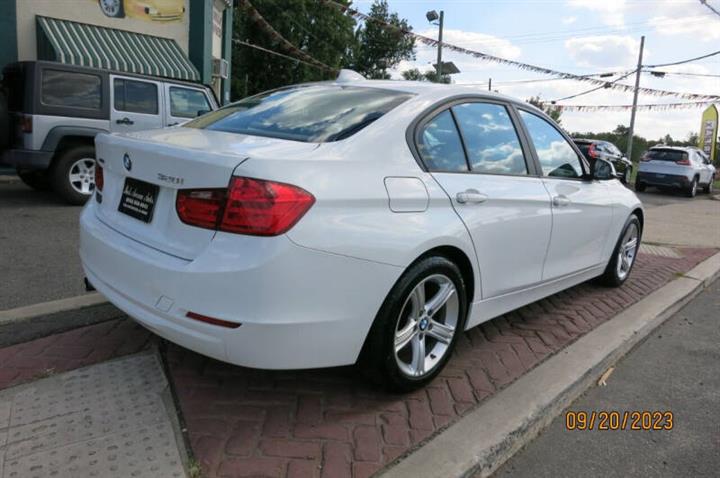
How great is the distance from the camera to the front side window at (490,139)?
329 centimetres

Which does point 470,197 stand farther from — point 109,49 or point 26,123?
point 109,49

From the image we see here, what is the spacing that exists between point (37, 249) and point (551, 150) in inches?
188

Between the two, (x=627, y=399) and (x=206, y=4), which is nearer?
(x=627, y=399)

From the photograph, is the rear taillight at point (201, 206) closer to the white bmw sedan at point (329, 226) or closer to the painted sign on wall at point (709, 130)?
the white bmw sedan at point (329, 226)

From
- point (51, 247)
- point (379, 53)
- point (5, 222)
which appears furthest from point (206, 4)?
point (379, 53)

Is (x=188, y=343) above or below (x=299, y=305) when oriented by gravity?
below

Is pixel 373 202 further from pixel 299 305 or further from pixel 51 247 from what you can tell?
pixel 51 247

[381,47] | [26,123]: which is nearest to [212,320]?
[26,123]

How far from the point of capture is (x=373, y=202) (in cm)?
254

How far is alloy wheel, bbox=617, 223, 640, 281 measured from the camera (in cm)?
510

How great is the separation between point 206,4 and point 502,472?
45.7ft

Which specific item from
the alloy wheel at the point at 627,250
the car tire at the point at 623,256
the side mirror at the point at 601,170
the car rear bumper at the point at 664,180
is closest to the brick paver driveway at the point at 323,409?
the side mirror at the point at 601,170

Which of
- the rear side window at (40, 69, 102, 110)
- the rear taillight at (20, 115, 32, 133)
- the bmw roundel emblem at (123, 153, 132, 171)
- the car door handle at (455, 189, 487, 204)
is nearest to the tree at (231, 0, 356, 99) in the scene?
the rear side window at (40, 69, 102, 110)

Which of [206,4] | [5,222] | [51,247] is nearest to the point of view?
[51,247]
